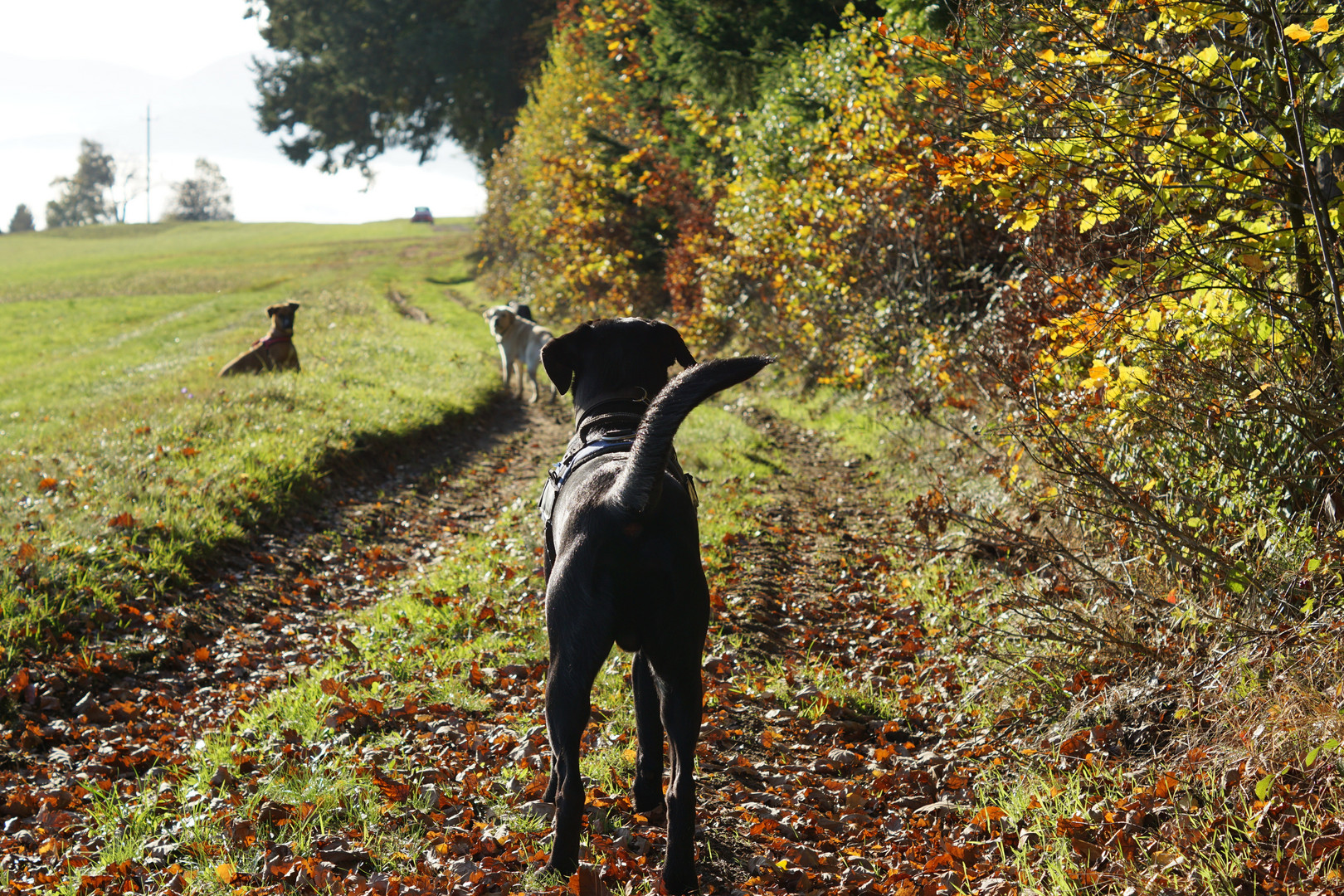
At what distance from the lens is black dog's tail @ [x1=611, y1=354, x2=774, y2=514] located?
10.2 feet

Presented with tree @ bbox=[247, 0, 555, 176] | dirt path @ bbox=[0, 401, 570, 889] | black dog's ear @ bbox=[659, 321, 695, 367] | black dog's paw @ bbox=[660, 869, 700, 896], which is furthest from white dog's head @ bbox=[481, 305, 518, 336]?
tree @ bbox=[247, 0, 555, 176]

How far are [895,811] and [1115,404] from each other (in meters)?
2.60

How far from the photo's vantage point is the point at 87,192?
113062 mm

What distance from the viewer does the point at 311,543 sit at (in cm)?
834

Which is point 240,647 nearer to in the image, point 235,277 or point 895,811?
point 895,811

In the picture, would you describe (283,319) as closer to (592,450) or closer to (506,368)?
(506,368)

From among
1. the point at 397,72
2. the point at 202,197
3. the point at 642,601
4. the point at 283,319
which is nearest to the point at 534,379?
the point at 283,319

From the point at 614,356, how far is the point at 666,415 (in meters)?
1.48

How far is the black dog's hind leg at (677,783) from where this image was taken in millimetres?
3283

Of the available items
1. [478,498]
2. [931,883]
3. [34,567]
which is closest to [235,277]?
[478,498]

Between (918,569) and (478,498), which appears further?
(478,498)

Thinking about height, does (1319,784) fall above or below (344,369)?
below

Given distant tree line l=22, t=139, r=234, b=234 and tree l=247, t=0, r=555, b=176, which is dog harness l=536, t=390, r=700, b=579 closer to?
tree l=247, t=0, r=555, b=176

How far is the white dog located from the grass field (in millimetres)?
770
